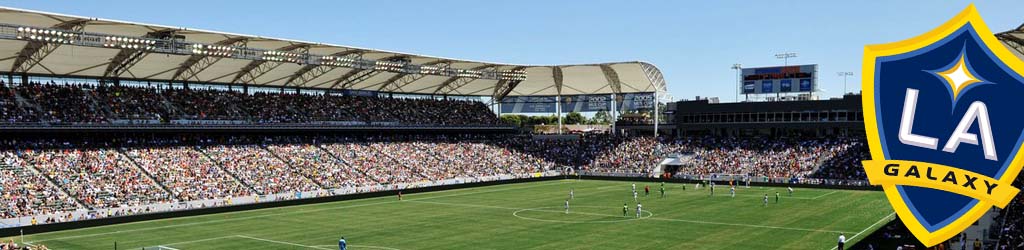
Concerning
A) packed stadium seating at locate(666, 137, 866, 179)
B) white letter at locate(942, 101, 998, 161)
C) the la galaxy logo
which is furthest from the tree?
white letter at locate(942, 101, 998, 161)

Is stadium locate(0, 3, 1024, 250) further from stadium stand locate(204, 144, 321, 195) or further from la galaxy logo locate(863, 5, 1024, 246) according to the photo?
la galaxy logo locate(863, 5, 1024, 246)

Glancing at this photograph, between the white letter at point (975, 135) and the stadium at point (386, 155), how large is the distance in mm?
22625

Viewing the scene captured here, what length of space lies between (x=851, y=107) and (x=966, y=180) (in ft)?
246

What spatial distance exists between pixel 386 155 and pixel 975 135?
6613 cm

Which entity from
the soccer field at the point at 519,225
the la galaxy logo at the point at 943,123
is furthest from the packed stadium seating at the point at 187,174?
the la galaxy logo at the point at 943,123

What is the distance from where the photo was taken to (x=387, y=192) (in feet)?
200

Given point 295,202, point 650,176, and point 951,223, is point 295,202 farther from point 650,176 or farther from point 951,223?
point 951,223

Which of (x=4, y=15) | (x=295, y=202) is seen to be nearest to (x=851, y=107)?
(x=295, y=202)

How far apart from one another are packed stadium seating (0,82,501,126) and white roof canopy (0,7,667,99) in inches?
59.8

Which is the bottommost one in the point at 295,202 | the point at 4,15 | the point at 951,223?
the point at 295,202

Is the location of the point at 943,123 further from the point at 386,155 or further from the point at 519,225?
the point at 386,155

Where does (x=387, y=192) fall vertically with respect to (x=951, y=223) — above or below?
below

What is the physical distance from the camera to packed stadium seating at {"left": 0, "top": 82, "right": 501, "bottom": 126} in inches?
2106

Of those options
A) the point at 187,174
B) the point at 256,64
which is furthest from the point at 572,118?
the point at 187,174
